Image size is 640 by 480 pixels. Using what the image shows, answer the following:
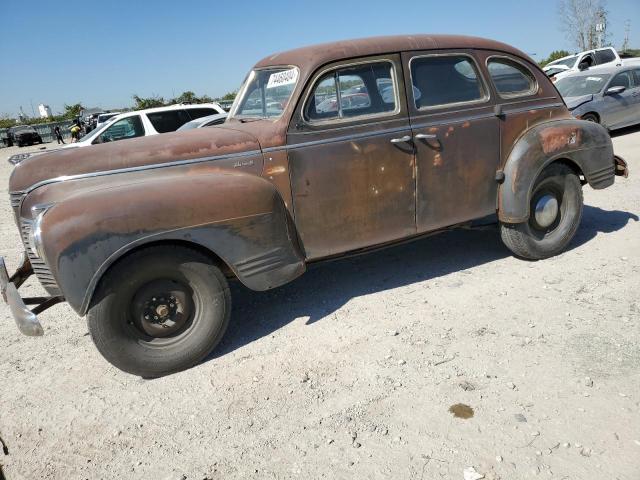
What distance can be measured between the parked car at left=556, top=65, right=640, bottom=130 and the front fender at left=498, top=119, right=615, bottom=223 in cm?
635

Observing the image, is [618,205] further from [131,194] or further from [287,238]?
[131,194]

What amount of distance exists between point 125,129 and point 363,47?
8.65 m

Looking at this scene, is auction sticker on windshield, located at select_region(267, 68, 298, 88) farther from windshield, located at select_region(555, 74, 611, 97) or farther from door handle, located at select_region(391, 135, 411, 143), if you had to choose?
windshield, located at select_region(555, 74, 611, 97)

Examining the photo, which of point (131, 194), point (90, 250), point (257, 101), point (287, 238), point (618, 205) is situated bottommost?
point (618, 205)

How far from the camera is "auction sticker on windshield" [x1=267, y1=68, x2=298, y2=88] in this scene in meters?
3.60

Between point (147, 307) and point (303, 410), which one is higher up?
point (147, 307)

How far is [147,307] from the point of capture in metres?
3.19

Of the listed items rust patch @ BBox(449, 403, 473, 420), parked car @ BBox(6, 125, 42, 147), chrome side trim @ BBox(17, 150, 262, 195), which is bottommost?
parked car @ BBox(6, 125, 42, 147)

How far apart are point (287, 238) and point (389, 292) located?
3.95ft

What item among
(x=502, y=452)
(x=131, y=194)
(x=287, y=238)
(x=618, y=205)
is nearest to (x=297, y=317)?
(x=287, y=238)

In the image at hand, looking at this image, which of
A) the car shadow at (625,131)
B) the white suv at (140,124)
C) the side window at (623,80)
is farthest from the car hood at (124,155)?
the car shadow at (625,131)

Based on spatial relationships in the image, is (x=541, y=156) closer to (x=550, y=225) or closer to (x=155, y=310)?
(x=550, y=225)

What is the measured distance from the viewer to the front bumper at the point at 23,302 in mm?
2797

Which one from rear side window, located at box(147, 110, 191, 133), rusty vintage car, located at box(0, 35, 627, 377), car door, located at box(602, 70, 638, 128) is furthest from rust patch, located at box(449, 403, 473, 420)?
car door, located at box(602, 70, 638, 128)
